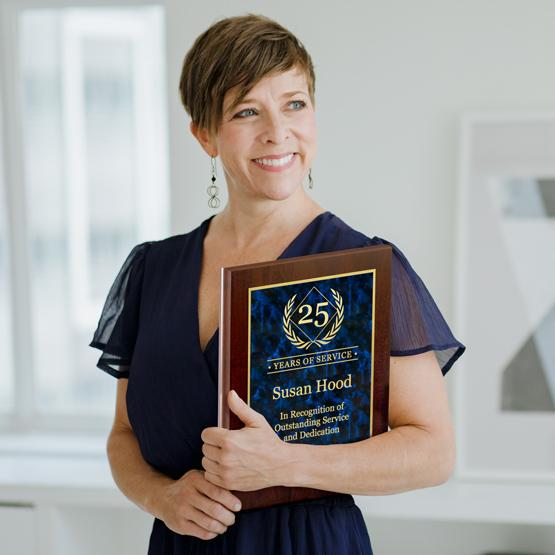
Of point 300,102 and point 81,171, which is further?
point 81,171

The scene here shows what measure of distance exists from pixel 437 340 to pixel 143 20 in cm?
197

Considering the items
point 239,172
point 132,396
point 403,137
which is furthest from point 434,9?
point 132,396

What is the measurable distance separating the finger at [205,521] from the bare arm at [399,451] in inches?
5.1

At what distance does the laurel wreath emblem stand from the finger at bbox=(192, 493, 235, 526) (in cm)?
26

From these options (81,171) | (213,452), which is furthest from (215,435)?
(81,171)

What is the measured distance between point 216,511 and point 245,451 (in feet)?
0.43

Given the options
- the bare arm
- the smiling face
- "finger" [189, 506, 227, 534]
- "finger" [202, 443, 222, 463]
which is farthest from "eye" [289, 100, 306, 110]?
"finger" [189, 506, 227, 534]

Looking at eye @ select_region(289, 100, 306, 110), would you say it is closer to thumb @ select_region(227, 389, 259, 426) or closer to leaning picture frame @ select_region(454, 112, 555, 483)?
thumb @ select_region(227, 389, 259, 426)

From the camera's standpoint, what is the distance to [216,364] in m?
1.19

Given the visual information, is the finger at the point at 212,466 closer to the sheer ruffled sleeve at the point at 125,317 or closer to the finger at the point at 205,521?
the finger at the point at 205,521

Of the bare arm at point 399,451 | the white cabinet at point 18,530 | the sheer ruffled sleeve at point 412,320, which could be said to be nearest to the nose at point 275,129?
the sheer ruffled sleeve at point 412,320

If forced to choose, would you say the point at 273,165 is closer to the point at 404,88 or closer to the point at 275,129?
the point at 275,129

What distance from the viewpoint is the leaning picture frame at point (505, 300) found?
232cm

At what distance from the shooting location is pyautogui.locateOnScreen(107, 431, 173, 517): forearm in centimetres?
125
